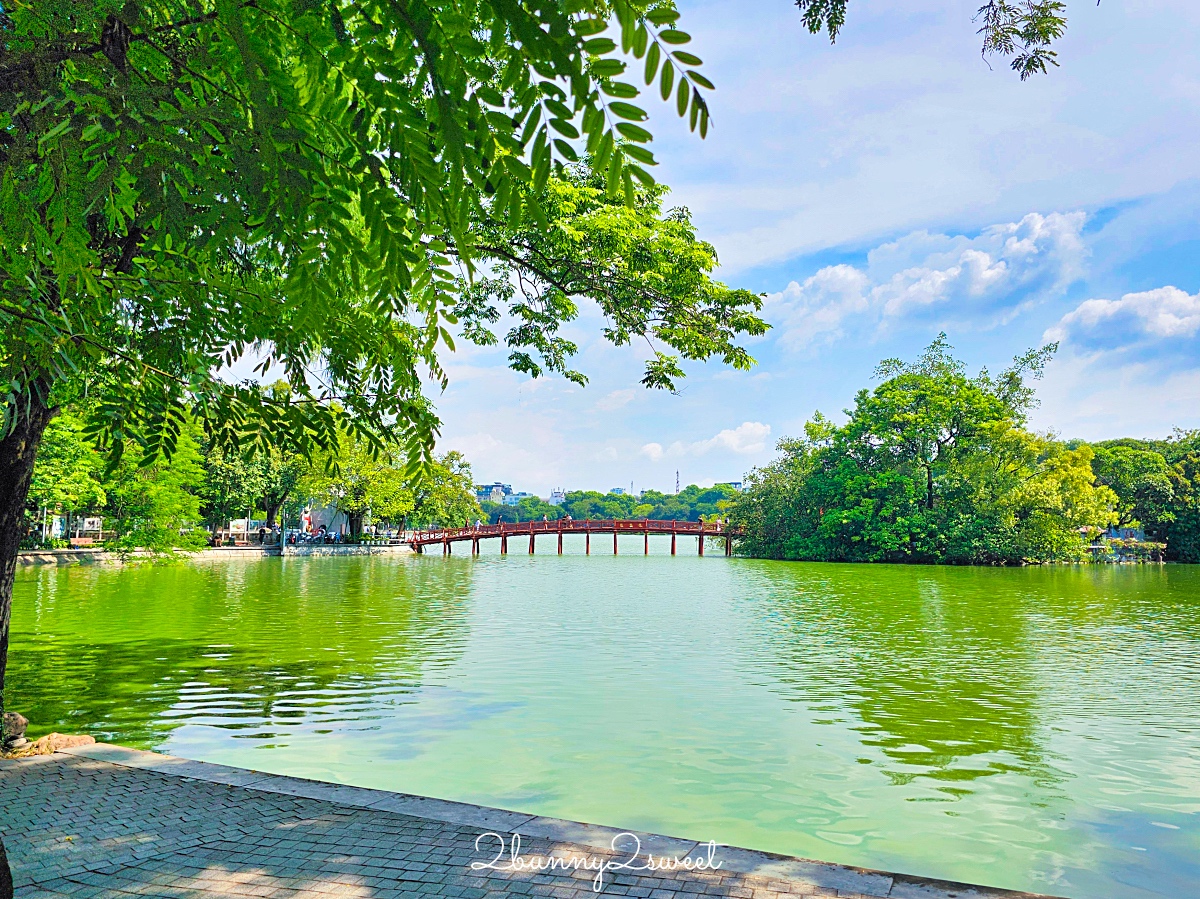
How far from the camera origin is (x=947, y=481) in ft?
191

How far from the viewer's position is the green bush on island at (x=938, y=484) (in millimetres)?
55812

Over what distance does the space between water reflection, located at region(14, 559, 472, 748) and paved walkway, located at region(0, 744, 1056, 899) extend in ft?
13.8

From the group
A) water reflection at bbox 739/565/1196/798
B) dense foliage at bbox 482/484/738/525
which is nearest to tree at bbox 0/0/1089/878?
water reflection at bbox 739/565/1196/798

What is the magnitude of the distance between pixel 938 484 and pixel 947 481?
0.92 meters

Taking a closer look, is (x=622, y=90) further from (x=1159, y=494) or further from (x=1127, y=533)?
(x=1127, y=533)

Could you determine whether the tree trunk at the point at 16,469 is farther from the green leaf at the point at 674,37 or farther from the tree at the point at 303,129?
the green leaf at the point at 674,37

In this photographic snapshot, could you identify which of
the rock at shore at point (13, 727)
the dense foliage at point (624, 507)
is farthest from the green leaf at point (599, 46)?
the dense foliage at point (624, 507)

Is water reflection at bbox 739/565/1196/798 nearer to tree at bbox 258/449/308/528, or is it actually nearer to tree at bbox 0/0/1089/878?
tree at bbox 0/0/1089/878

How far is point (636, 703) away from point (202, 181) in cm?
1106

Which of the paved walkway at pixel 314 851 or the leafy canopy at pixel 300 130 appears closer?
the leafy canopy at pixel 300 130

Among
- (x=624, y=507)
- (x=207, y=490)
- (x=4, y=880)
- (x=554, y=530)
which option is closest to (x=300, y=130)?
(x=4, y=880)

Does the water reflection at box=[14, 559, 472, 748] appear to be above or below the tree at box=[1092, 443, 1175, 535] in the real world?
below

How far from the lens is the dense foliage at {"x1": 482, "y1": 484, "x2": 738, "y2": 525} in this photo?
180 metres

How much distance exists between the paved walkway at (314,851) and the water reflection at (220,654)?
4218 mm
